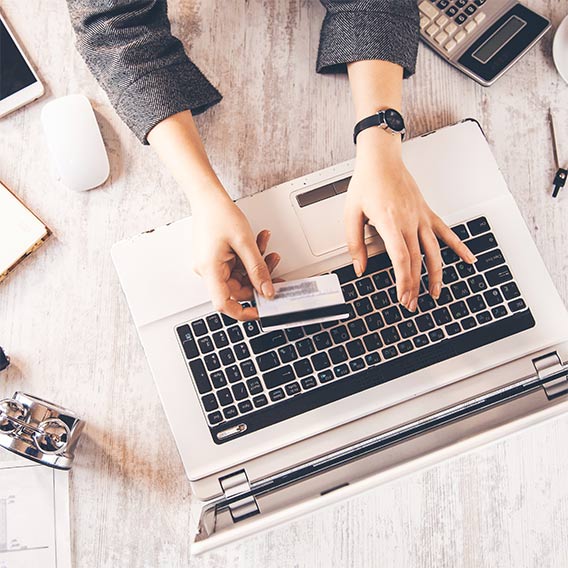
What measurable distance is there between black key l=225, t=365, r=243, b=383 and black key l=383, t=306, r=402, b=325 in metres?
0.19

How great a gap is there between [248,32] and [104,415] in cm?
56

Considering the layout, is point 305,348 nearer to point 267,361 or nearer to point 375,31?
point 267,361

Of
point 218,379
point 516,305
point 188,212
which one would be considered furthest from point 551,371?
point 188,212

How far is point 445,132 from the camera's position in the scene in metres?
0.79

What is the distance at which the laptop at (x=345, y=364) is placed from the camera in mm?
740

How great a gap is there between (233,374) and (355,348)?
149mm

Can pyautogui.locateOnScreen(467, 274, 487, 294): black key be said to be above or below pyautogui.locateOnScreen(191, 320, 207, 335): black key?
below

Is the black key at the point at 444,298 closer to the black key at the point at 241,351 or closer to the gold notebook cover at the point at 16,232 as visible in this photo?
the black key at the point at 241,351

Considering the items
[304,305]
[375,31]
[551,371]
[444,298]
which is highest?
[375,31]

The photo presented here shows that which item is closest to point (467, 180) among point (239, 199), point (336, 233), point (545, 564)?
point (336, 233)

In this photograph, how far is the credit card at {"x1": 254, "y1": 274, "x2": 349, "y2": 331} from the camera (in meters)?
0.68

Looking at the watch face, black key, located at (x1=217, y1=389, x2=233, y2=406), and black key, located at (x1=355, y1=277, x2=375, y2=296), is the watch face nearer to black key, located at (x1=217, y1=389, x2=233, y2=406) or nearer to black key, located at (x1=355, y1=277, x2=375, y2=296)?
black key, located at (x1=355, y1=277, x2=375, y2=296)

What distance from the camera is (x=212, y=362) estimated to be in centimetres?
75

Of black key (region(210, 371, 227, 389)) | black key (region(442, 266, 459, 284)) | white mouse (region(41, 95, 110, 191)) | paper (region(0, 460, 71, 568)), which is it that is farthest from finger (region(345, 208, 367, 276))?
paper (region(0, 460, 71, 568))
